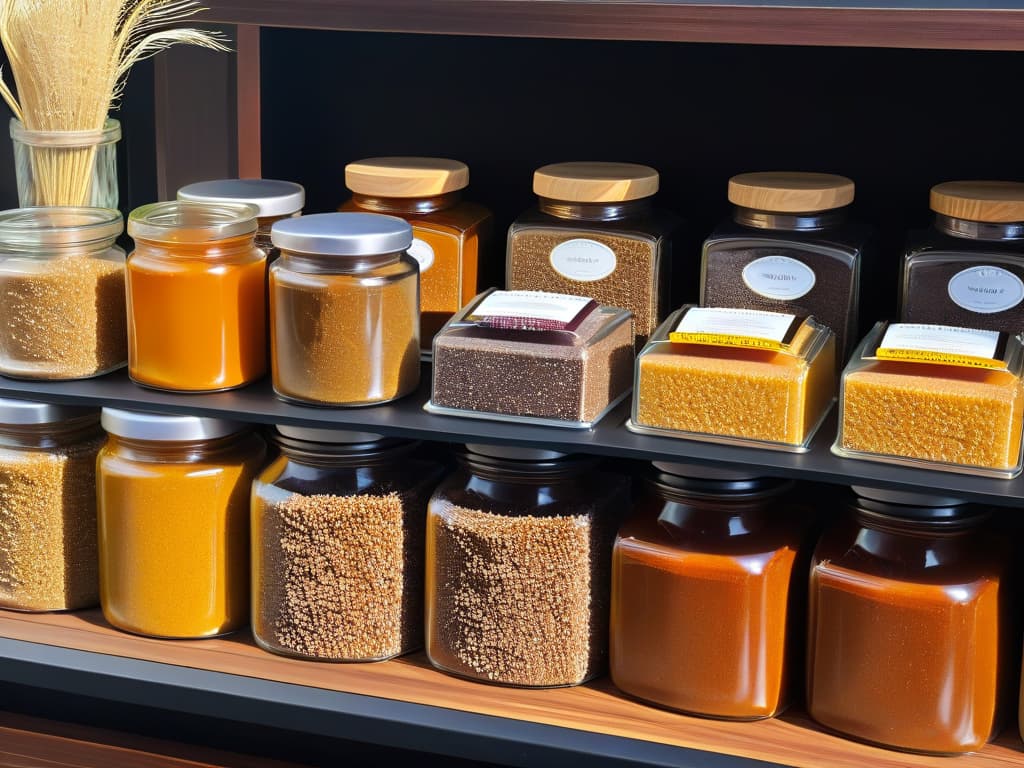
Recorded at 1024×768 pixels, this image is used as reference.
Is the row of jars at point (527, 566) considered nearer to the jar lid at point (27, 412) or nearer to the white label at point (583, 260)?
the jar lid at point (27, 412)

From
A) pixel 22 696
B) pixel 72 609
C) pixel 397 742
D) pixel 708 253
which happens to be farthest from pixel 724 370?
pixel 22 696

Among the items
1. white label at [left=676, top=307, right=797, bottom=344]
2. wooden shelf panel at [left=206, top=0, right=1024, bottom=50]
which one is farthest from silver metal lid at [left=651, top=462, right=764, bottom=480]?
wooden shelf panel at [left=206, top=0, right=1024, bottom=50]

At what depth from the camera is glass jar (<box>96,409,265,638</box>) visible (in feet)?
4.04

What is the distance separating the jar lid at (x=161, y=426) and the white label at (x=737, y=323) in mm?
438

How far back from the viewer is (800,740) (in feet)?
3.72

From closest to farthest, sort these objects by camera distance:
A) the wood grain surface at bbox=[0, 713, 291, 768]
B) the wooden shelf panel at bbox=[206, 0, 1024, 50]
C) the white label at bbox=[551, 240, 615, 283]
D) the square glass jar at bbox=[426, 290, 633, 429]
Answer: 1. the wooden shelf panel at bbox=[206, 0, 1024, 50]
2. the square glass jar at bbox=[426, 290, 633, 429]
3. the white label at bbox=[551, 240, 615, 283]
4. the wood grain surface at bbox=[0, 713, 291, 768]

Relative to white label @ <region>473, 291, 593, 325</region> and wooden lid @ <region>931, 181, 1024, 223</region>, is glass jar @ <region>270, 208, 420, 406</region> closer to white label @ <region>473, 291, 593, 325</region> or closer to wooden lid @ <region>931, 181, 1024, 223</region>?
white label @ <region>473, 291, 593, 325</region>

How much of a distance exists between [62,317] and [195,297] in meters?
0.15

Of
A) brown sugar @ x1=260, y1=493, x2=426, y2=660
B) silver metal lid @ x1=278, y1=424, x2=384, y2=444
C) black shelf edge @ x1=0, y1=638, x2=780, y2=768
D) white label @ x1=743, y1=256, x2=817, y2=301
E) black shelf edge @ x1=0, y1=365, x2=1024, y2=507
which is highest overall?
white label @ x1=743, y1=256, x2=817, y2=301

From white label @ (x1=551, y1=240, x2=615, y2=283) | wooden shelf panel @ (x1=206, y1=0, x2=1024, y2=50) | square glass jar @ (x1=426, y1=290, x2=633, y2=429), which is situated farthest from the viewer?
white label @ (x1=551, y1=240, x2=615, y2=283)

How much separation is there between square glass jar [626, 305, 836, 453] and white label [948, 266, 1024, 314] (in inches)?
5.0

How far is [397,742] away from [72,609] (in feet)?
1.28

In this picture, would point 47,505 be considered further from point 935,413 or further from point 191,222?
point 935,413

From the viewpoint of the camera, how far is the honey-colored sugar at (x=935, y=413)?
1.05 metres
